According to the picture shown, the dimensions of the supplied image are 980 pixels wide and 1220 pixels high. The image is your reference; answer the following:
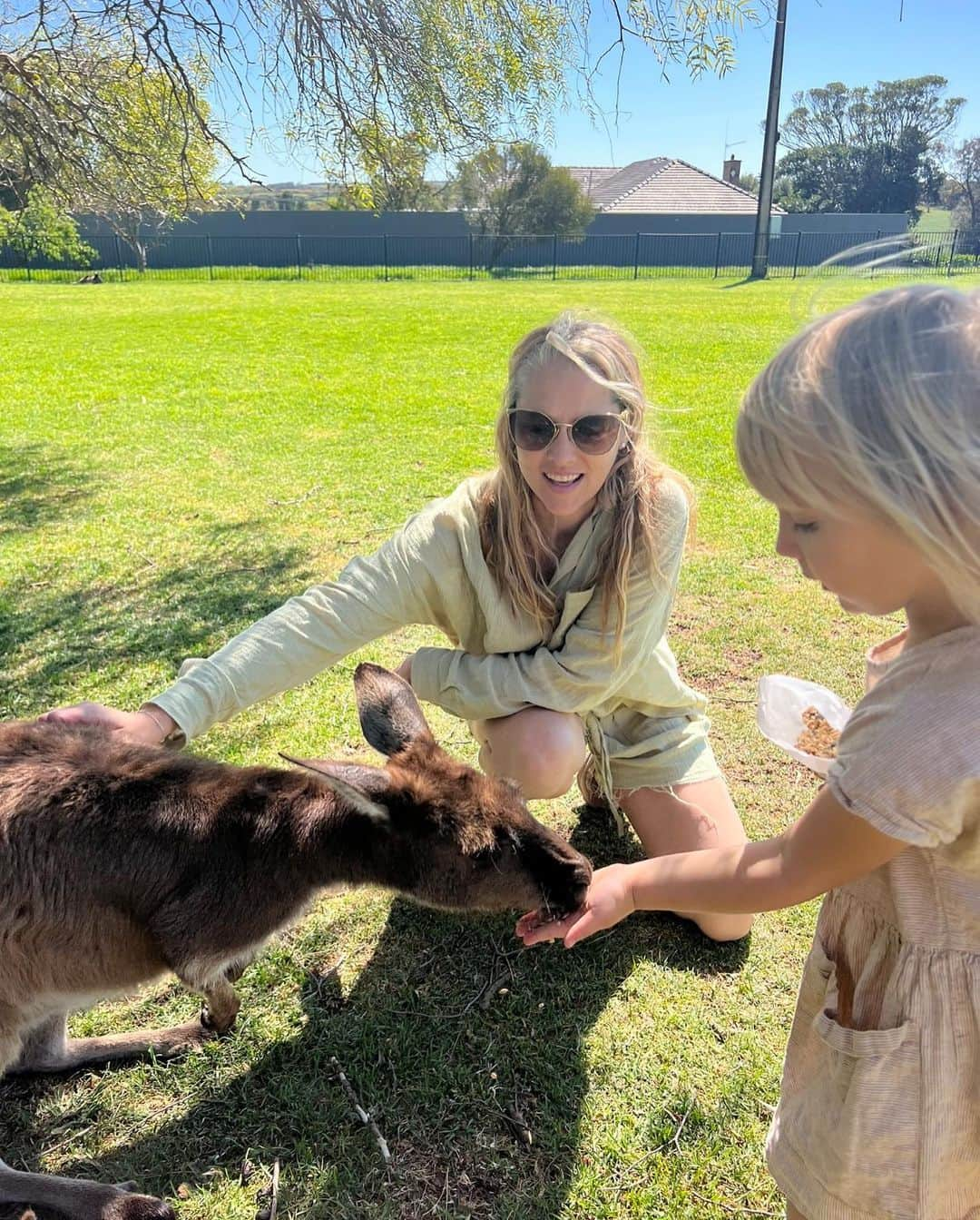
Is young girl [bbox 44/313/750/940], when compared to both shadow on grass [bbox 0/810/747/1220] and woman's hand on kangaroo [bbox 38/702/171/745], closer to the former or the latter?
woman's hand on kangaroo [bbox 38/702/171/745]

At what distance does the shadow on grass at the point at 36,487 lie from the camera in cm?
641

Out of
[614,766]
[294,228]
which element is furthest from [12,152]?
[294,228]

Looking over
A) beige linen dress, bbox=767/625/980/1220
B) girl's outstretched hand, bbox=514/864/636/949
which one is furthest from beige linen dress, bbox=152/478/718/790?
beige linen dress, bbox=767/625/980/1220

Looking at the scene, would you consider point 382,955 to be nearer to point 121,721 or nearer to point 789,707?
point 121,721

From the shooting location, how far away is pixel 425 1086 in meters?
2.36

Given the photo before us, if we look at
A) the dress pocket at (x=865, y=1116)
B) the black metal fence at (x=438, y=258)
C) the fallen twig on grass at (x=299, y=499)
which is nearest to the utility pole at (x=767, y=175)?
the black metal fence at (x=438, y=258)

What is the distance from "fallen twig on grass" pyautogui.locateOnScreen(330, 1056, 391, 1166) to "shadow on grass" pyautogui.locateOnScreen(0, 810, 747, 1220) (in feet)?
0.05

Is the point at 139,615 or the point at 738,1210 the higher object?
the point at 139,615

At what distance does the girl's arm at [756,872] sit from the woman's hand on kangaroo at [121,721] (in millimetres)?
1217

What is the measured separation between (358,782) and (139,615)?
3171mm

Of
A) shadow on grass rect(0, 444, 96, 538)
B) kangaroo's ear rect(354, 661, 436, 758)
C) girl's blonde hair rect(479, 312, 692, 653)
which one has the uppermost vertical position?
girl's blonde hair rect(479, 312, 692, 653)

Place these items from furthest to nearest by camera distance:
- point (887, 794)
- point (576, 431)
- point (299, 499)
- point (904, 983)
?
point (299, 499), point (576, 431), point (904, 983), point (887, 794)

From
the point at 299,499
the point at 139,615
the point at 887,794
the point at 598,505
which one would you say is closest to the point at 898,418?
the point at 887,794

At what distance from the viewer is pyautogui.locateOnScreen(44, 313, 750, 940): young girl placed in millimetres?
2711
